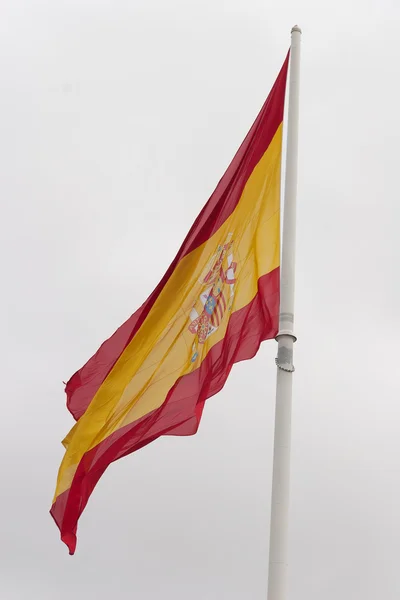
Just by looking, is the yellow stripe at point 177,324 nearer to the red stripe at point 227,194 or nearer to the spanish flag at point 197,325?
the spanish flag at point 197,325

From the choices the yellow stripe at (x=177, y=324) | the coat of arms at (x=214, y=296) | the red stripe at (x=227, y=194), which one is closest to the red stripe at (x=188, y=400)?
the yellow stripe at (x=177, y=324)

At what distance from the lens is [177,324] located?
17469mm

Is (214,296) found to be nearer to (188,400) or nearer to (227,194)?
(188,400)

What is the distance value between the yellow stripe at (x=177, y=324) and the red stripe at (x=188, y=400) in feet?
0.68

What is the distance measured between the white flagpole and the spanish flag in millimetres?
196

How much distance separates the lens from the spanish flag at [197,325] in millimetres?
15758

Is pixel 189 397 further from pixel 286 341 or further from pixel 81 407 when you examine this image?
pixel 81 407

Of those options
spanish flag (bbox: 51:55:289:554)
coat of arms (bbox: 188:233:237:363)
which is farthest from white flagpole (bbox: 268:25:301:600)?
coat of arms (bbox: 188:233:237:363)

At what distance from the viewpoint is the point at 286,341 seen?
15.2 meters

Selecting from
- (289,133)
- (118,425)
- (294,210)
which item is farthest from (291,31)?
(118,425)

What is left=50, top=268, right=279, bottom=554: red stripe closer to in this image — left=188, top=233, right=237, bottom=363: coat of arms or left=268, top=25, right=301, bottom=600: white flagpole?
left=268, top=25, right=301, bottom=600: white flagpole

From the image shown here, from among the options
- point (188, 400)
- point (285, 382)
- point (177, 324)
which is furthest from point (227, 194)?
point (285, 382)

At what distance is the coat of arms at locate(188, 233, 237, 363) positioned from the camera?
16.3 metres

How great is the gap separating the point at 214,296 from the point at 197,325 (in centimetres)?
58
